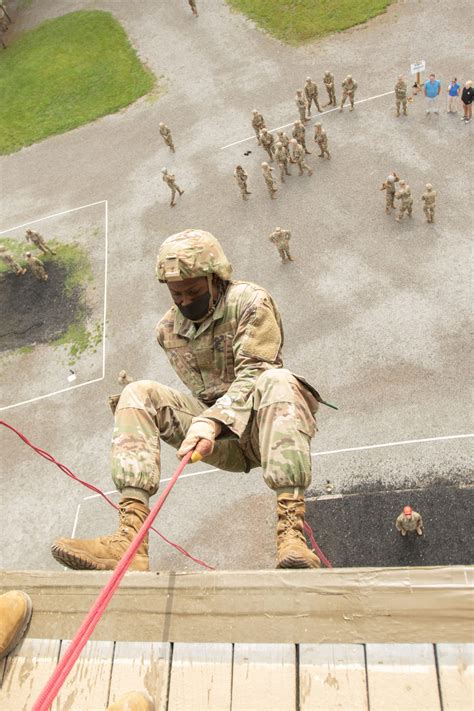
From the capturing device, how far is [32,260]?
22.0 m

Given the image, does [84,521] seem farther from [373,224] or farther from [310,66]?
[310,66]

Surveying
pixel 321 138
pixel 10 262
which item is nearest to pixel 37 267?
pixel 10 262

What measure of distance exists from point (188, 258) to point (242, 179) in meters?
16.6

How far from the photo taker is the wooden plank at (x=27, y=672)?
4.20m

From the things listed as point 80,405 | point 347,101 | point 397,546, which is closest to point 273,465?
point 397,546

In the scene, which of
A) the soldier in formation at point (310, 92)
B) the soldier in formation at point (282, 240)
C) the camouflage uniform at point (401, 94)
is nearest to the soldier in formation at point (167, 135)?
the soldier in formation at point (310, 92)

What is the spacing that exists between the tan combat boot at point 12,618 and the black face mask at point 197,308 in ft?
10.4

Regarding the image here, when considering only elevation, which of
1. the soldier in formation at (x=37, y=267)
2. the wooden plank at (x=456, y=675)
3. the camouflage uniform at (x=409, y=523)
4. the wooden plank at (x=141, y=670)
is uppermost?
the wooden plank at (x=456, y=675)

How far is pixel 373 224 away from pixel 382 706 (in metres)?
18.1

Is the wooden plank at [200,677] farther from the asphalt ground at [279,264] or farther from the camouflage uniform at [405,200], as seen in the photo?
the camouflage uniform at [405,200]

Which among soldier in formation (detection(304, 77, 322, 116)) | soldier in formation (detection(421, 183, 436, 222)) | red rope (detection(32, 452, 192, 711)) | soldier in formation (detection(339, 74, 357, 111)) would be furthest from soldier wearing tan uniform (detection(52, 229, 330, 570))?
soldier in formation (detection(304, 77, 322, 116))

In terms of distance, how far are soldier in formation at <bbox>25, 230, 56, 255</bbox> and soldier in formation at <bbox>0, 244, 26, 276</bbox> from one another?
1.05 meters

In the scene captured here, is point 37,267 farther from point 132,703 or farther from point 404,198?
point 132,703

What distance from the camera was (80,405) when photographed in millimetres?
18703
